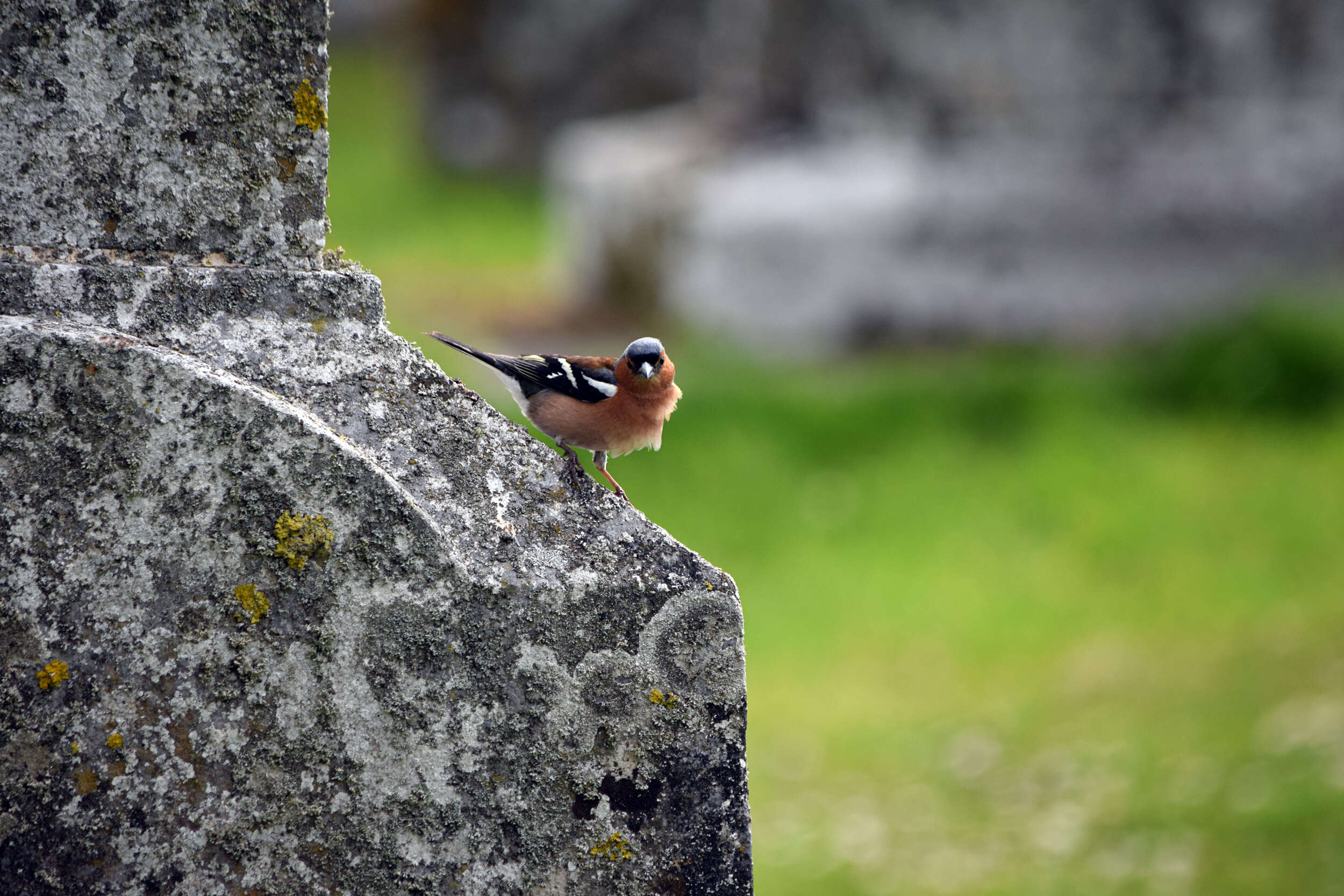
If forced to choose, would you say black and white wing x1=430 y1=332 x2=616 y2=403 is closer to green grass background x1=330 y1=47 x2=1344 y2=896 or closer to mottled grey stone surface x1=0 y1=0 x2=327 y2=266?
mottled grey stone surface x1=0 y1=0 x2=327 y2=266

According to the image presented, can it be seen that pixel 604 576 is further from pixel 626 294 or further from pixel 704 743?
pixel 626 294

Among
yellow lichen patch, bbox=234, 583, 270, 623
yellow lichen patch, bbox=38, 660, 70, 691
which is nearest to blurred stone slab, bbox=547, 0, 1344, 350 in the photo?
yellow lichen patch, bbox=234, 583, 270, 623

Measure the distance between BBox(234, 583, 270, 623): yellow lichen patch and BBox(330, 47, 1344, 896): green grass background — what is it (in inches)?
172

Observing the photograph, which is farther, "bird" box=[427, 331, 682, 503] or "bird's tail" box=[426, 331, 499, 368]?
"bird" box=[427, 331, 682, 503]

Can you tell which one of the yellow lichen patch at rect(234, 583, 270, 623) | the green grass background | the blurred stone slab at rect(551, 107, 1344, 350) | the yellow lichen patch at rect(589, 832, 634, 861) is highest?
the blurred stone slab at rect(551, 107, 1344, 350)

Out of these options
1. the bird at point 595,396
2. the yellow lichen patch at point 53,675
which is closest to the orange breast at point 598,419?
the bird at point 595,396

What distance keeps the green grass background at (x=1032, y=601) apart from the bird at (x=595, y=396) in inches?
133

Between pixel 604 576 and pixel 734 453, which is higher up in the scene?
pixel 734 453

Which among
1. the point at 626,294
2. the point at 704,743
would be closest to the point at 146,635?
the point at 704,743

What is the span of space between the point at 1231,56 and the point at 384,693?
1087 cm

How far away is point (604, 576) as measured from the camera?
2.16 meters

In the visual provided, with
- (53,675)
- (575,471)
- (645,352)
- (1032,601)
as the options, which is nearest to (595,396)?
(645,352)

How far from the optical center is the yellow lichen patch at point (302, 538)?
198 centimetres

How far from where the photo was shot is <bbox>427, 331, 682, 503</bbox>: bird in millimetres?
3172
